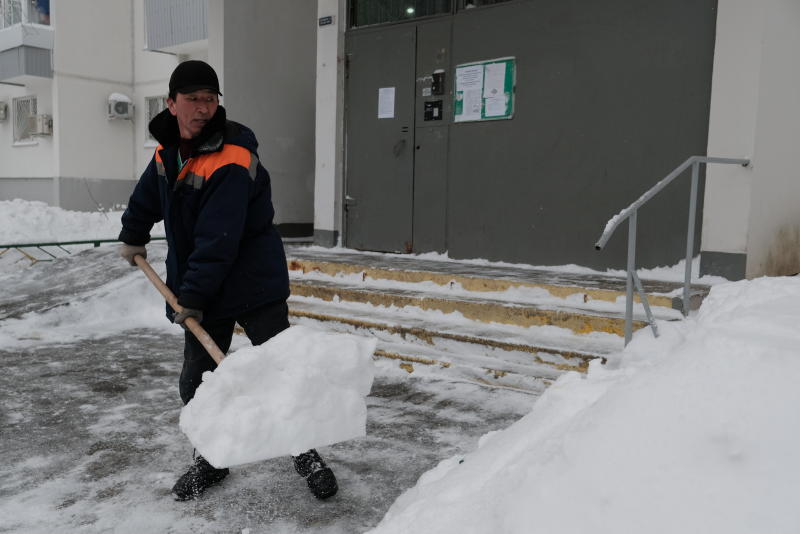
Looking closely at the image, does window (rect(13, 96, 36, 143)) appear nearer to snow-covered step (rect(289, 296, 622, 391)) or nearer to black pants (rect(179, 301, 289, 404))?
snow-covered step (rect(289, 296, 622, 391))

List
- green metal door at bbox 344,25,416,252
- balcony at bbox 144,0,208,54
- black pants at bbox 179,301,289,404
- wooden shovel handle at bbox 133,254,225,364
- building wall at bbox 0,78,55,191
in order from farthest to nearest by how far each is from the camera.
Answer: building wall at bbox 0,78,55,191 → balcony at bbox 144,0,208,54 → green metal door at bbox 344,25,416,252 → black pants at bbox 179,301,289,404 → wooden shovel handle at bbox 133,254,225,364

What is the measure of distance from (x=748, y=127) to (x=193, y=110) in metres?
4.25

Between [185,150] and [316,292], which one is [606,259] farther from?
[185,150]

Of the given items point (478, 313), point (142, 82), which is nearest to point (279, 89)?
point (478, 313)

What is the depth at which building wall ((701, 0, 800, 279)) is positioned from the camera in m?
5.05

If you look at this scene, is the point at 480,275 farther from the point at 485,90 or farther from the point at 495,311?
the point at 485,90

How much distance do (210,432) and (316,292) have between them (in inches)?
148

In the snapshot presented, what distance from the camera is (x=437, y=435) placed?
138 inches

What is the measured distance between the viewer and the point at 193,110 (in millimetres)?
2730

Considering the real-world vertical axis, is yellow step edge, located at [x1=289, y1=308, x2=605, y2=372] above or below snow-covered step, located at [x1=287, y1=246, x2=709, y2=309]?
below

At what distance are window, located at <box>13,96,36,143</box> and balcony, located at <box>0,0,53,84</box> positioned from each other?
0.96 meters

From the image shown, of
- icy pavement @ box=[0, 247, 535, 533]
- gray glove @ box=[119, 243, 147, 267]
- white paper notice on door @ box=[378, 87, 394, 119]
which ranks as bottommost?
icy pavement @ box=[0, 247, 535, 533]

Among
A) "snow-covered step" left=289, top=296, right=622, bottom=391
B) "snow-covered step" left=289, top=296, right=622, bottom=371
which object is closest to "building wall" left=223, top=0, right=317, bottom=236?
"snow-covered step" left=289, top=296, right=622, bottom=371

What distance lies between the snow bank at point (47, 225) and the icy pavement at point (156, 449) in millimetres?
5384
